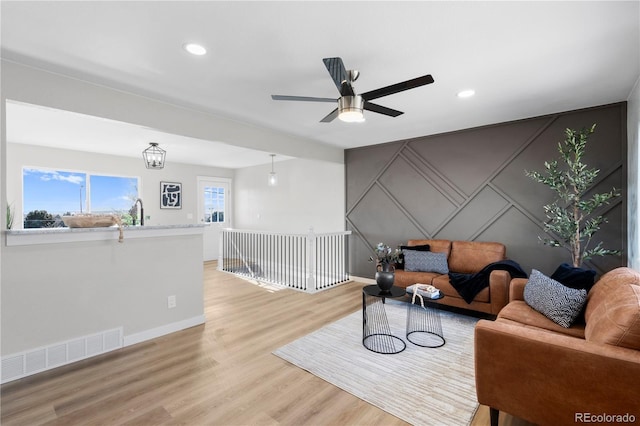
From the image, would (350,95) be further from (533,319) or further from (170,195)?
(170,195)

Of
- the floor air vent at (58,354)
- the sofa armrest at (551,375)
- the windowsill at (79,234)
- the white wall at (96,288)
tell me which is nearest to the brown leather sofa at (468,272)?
the sofa armrest at (551,375)

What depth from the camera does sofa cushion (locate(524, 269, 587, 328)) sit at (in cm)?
226

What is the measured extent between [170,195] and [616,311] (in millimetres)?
7604

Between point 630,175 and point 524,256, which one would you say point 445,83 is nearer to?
point 630,175

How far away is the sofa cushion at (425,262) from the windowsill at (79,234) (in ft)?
9.88

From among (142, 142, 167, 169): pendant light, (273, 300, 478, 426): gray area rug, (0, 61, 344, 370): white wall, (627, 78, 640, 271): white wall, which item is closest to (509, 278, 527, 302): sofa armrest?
(273, 300, 478, 426): gray area rug

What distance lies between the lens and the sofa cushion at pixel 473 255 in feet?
12.9

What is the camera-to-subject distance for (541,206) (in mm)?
3814

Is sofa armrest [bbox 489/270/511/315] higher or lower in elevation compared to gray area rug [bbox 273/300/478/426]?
higher

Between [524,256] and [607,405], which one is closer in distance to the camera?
[607,405]

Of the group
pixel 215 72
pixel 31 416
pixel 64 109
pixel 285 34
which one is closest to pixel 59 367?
pixel 31 416

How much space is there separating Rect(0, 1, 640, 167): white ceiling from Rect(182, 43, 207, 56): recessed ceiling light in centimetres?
6

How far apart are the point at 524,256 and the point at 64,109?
548 centimetres

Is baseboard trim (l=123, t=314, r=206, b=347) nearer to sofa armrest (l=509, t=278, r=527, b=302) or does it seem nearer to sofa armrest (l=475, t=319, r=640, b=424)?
sofa armrest (l=475, t=319, r=640, b=424)
